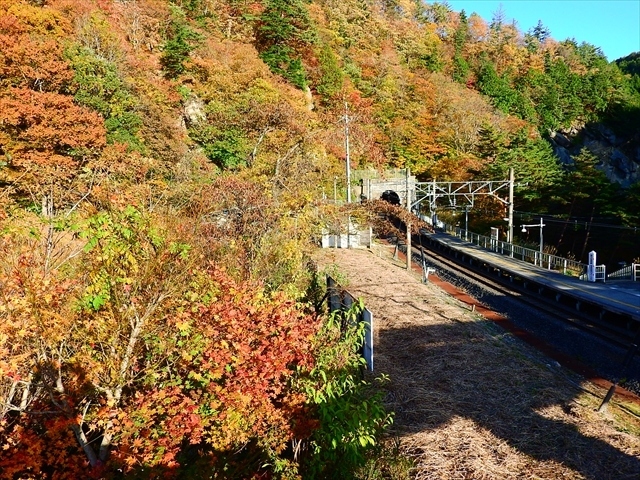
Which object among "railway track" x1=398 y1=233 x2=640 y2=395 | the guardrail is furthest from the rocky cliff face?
"railway track" x1=398 y1=233 x2=640 y2=395

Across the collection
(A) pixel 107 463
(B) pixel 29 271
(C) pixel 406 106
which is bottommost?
(A) pixel 107 463

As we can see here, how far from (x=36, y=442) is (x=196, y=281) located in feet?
7.49

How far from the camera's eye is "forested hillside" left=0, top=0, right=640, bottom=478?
4262 millimetres

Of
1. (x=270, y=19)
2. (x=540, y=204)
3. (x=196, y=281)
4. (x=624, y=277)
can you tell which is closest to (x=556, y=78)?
(x=540, y=204)

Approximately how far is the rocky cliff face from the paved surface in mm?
33215

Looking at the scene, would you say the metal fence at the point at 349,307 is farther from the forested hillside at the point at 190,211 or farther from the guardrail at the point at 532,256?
the guardrail at the point at 532,256

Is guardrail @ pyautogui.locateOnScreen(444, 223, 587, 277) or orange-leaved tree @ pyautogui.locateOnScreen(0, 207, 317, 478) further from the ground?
orange-leaved tree @ pyautogui.locateOnScreen(0, 207, 317, 478)

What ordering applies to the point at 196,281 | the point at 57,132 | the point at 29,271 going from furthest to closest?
the point at 57,132 < the point at 196,281 < the point at 29,271

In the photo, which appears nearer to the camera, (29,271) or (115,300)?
(29,271)

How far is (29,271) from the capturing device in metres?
4.08

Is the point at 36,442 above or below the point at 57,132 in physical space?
below

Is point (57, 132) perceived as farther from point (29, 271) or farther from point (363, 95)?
point (363, 95)

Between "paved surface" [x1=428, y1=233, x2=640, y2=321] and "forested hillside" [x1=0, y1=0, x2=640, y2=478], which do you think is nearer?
"forested hillside" [x1=0, y1=0, x2=640, y2=478]

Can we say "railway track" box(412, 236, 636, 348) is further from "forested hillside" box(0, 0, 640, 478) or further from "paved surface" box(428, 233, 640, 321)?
"forested hillside" box(0, 0, 640, 478)
